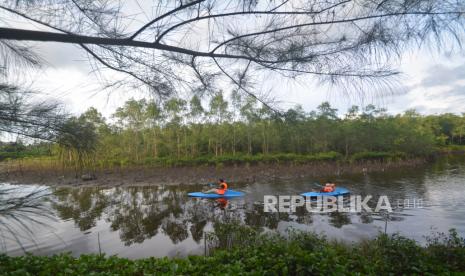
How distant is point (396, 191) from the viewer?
11797 mm

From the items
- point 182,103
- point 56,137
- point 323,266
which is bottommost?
point 323,266

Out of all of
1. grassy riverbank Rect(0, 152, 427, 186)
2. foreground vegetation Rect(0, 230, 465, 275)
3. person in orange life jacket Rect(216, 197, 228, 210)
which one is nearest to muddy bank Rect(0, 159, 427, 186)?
grassy riverbank Rect(0, 152, 427, 186)

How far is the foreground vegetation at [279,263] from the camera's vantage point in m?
3.32

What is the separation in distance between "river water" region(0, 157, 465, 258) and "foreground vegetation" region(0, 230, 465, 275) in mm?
449

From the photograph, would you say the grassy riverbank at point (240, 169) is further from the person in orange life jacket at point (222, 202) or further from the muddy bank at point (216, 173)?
the person in orange life jacket at point (222, 202)

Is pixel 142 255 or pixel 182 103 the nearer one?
pixel 182 103

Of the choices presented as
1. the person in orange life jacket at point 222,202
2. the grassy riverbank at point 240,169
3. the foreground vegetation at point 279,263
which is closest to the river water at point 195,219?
the person in orange life jacket at point 222,202

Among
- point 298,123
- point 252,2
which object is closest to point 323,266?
point 298,123

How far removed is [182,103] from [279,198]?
9.04m

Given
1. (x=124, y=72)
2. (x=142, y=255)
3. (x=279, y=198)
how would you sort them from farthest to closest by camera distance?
(x=279, y=198)
(x=142, y=255)
(x=124, y=72)

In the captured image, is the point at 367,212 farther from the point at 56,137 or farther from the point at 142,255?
the point at 56,137

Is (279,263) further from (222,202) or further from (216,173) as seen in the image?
(216,173)

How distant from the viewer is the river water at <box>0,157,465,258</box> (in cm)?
625

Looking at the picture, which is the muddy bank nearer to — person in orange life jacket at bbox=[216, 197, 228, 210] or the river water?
the river water
